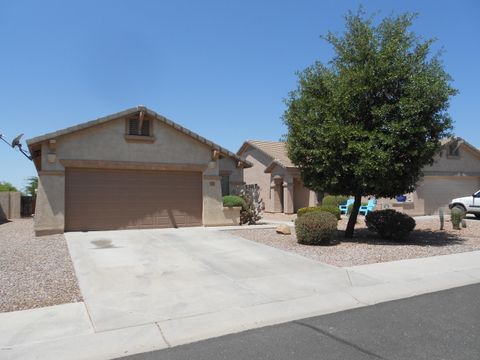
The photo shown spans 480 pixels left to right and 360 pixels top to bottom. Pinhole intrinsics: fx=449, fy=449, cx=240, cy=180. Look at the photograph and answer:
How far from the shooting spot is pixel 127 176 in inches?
653

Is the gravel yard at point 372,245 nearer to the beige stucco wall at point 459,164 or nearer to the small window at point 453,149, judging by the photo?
the beige stucco wall at point 459,164

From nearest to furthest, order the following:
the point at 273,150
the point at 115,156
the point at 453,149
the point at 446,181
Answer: the point at 115,156 → the point at 446,181 → the point at 453,149 → the point at 273,150

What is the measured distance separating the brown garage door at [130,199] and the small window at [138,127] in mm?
1427

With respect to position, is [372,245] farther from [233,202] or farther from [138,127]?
[138,127]

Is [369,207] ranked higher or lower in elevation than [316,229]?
higher

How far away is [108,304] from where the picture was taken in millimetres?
7051

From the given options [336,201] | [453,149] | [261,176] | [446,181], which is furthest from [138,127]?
[453,149]

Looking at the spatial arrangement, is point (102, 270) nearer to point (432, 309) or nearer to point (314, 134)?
point (432, 309)

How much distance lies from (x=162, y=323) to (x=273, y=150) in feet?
82.4

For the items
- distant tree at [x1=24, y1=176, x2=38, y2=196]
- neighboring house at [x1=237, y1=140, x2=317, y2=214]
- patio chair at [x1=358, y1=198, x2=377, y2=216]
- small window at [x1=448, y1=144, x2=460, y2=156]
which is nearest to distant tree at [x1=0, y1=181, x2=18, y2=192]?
distant tree at [x1=24, y1=176, x2=38, y2=196]

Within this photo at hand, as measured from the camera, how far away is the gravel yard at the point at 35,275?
7309mm

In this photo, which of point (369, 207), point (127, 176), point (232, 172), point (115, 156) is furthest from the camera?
point (369, 207)

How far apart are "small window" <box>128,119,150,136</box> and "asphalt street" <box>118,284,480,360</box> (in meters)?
11.8

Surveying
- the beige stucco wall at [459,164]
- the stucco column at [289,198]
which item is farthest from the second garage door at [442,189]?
the stucco column at [289,198]
